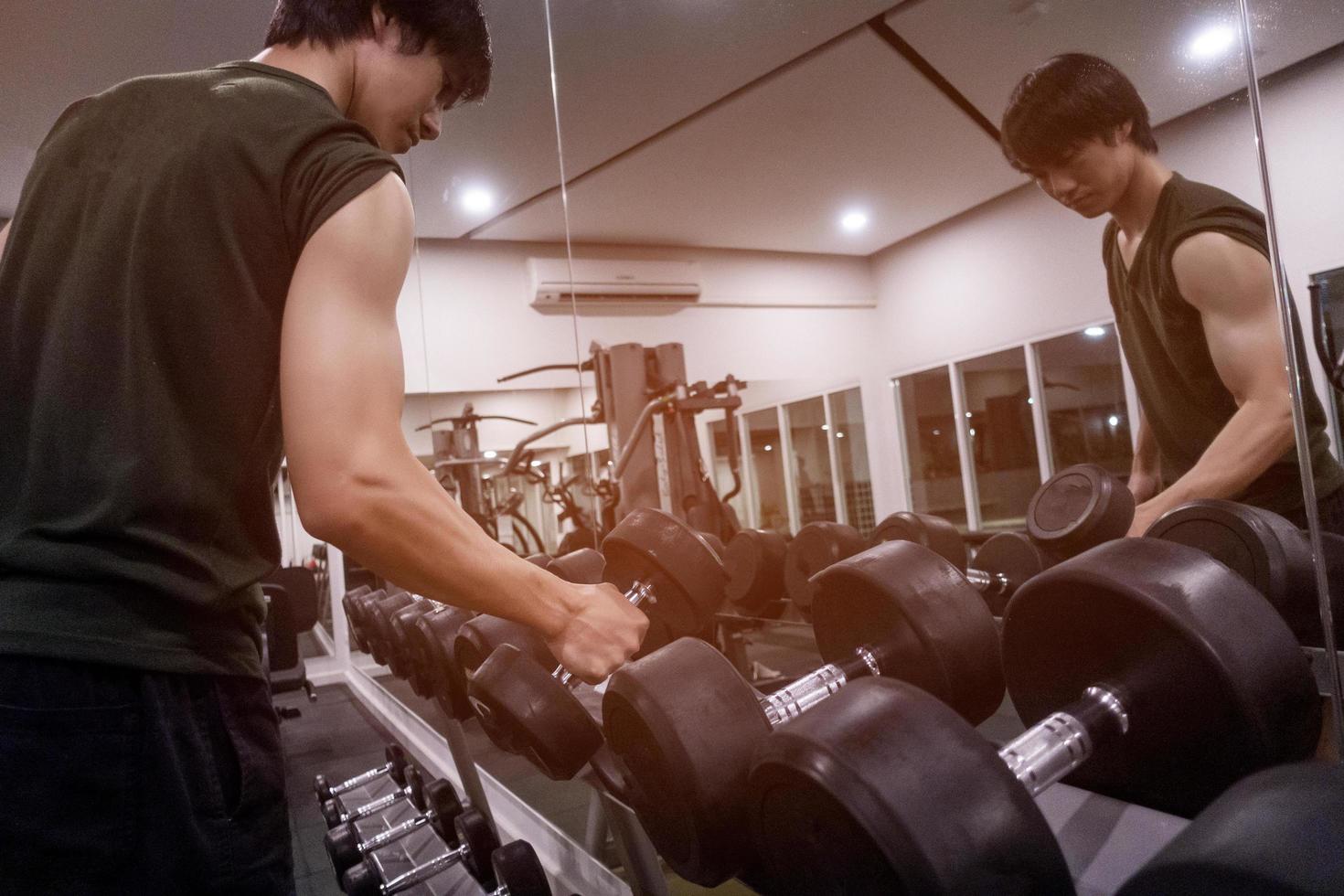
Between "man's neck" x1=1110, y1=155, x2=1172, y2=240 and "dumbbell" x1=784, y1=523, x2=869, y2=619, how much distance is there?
1.12m

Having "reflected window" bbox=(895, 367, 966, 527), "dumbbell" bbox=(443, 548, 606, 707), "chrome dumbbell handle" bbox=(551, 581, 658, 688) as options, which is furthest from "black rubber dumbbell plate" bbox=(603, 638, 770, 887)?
"reflected window" bbox=(895, 367, 966, 527)

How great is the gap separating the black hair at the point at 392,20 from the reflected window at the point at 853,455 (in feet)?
3.72

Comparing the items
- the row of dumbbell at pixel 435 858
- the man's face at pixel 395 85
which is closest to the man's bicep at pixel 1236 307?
the man's face at pixel 395 85

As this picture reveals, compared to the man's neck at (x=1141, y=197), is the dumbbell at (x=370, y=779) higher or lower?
lower

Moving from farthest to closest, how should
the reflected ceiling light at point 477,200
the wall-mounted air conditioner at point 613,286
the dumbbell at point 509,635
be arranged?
the reflected ceiling light at point 477,200
the wall-mounted air conditioner at point 613,286
the dumbbell at point 509,635

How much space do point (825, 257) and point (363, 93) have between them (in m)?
1.04

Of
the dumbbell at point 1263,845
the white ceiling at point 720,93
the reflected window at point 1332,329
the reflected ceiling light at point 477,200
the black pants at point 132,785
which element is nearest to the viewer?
the dumbbell at point 1263,845

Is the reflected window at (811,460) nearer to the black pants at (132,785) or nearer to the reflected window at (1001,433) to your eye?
the reflected window at (1001,433)

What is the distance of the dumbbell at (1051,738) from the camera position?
23.7 inches

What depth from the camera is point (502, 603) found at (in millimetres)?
854

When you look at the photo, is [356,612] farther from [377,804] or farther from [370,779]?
[377,804]

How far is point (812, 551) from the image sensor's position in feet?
7.51

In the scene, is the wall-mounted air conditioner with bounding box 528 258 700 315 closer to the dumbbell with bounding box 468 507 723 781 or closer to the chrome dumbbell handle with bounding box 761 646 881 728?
the dumbbell with bounding box 468 507 723 781

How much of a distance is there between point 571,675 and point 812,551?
3.44 feet
